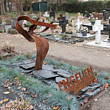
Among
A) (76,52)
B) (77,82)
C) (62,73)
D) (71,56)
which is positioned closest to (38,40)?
(62,73)

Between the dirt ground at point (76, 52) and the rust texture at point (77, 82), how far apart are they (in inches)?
65.3

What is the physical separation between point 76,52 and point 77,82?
443cm

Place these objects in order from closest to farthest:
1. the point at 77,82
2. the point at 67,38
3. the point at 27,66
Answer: the point at 77,82
the point at 27,66
the point at 67,38

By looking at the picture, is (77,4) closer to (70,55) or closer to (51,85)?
(70,55)

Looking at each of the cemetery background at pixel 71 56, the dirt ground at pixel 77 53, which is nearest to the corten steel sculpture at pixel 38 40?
the cemetery background at pixel 71 56

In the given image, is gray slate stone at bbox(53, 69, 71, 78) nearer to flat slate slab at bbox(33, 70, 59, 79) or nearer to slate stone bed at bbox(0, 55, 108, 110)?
slate stone bed at bbox(0, 55, 108, 110)

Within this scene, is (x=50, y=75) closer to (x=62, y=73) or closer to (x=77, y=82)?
(x=62, y=73)

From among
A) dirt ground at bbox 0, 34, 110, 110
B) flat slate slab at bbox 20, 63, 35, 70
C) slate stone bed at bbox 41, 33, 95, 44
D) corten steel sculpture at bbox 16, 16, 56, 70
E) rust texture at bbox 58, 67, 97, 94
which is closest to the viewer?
rust texture at bbox 58, 67, 97, 94

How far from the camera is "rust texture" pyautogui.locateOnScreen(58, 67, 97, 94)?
206 inches

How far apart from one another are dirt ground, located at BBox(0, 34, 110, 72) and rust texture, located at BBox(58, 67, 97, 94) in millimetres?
1658

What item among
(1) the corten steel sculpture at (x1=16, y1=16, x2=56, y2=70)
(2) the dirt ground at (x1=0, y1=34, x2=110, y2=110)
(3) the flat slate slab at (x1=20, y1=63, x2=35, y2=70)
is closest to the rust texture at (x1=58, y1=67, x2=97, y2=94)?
(2) the dirt ground at (x1=0, y1=34, x2=110, y2=110)

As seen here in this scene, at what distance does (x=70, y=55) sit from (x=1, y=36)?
538cm

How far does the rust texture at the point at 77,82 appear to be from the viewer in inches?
206

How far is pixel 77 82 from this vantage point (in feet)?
17.9
